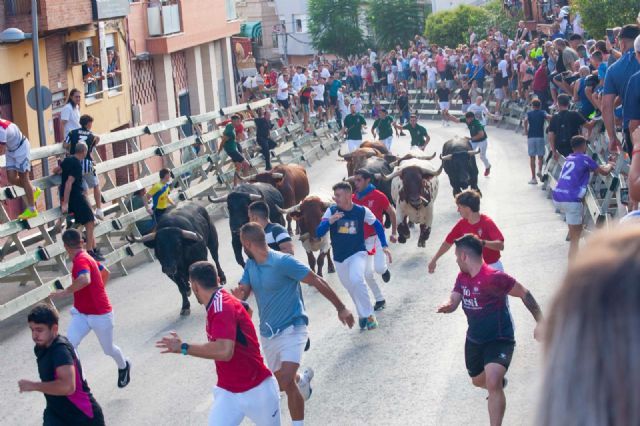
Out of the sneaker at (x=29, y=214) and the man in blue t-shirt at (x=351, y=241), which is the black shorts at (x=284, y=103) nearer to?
the sneaker at (x=29, y=214)

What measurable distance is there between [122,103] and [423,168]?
15.3 metres

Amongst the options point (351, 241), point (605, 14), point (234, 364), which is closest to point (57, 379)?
point (234, 364)

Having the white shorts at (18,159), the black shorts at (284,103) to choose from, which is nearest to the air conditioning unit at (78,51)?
the black shorts at (284,103)

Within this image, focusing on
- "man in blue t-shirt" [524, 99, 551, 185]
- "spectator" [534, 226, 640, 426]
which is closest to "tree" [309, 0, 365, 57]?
"man in blue t-shirt" [524, 99, 551, 185]

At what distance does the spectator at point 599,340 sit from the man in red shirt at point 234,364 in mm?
5864

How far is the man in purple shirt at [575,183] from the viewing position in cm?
1491

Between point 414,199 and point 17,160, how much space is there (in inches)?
258

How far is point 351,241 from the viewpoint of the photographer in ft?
43.1

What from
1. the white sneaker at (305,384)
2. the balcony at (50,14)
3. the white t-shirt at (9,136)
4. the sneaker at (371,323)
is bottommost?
the sneaker at (371,323)

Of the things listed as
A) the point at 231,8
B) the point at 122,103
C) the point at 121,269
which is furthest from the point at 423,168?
the point at 231,8

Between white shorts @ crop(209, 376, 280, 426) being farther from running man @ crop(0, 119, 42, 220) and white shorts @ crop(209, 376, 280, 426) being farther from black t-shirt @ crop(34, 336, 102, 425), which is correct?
running man @ crop(0, 119, 42, 220)

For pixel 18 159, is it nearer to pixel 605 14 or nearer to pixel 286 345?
pixel 286 345

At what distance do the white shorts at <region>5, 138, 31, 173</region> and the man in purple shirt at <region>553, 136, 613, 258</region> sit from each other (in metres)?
8.21

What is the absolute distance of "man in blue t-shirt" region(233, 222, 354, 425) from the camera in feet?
29.7
